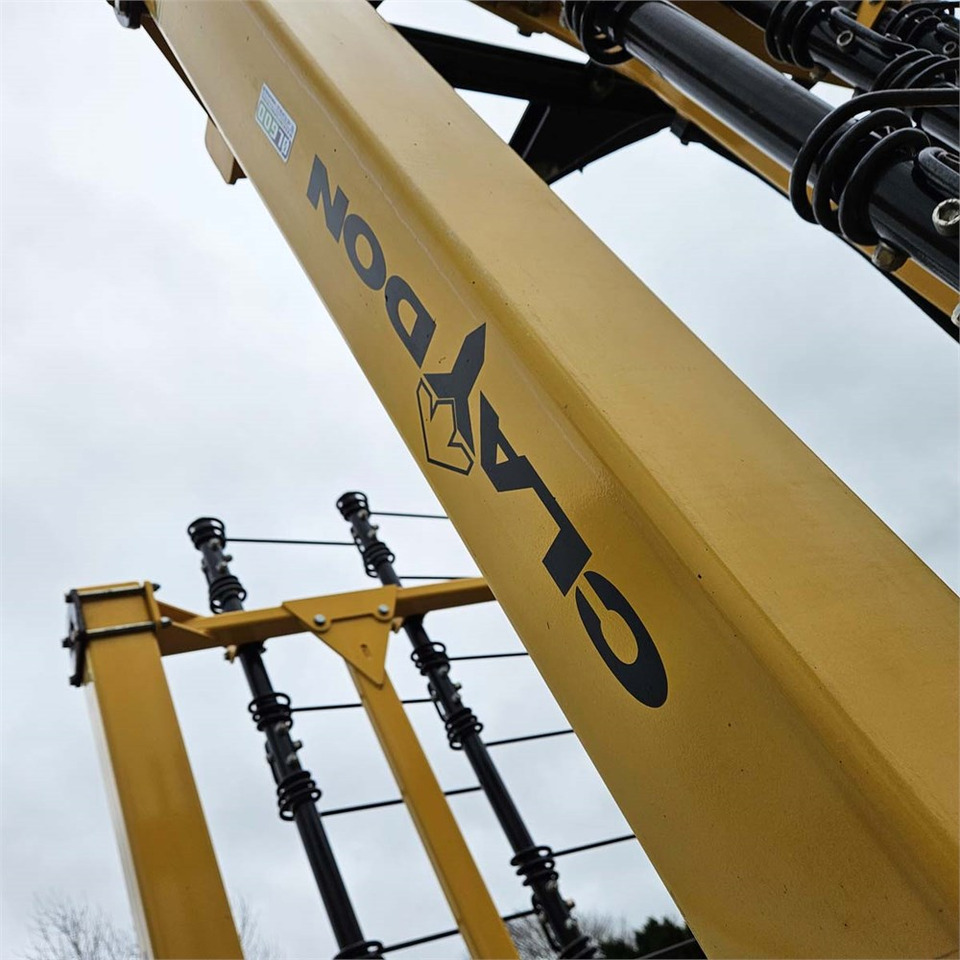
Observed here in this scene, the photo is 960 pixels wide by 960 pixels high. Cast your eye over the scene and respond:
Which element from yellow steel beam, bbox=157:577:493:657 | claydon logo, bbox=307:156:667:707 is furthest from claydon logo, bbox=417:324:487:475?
yellow steel beam, bbox=157:577:493:657

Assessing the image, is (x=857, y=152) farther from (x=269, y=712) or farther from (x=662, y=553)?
(x=269, y=712)

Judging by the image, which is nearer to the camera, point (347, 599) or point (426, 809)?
point (426, 809)

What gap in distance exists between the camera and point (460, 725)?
4.77 meters

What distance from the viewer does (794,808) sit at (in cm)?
95

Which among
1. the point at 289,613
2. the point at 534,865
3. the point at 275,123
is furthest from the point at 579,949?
the point at 275,123

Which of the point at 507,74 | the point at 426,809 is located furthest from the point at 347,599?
the point at 507,74

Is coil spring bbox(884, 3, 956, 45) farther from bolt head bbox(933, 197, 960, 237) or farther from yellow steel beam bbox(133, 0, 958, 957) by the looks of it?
bolt head bbox(933, 197, 960, 237)

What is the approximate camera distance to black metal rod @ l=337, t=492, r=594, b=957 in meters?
4.18

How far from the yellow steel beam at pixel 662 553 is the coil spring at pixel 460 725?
3267 mm

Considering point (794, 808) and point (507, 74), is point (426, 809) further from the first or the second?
point (794, 808)

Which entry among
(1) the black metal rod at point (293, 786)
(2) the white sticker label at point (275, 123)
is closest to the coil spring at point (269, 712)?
(1) the black metal rod at point (293, 786)

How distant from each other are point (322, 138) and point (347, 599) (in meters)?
2.96

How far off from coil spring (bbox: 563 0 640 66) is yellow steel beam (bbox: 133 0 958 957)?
1.41 feet

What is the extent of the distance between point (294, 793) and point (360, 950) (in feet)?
2.15
